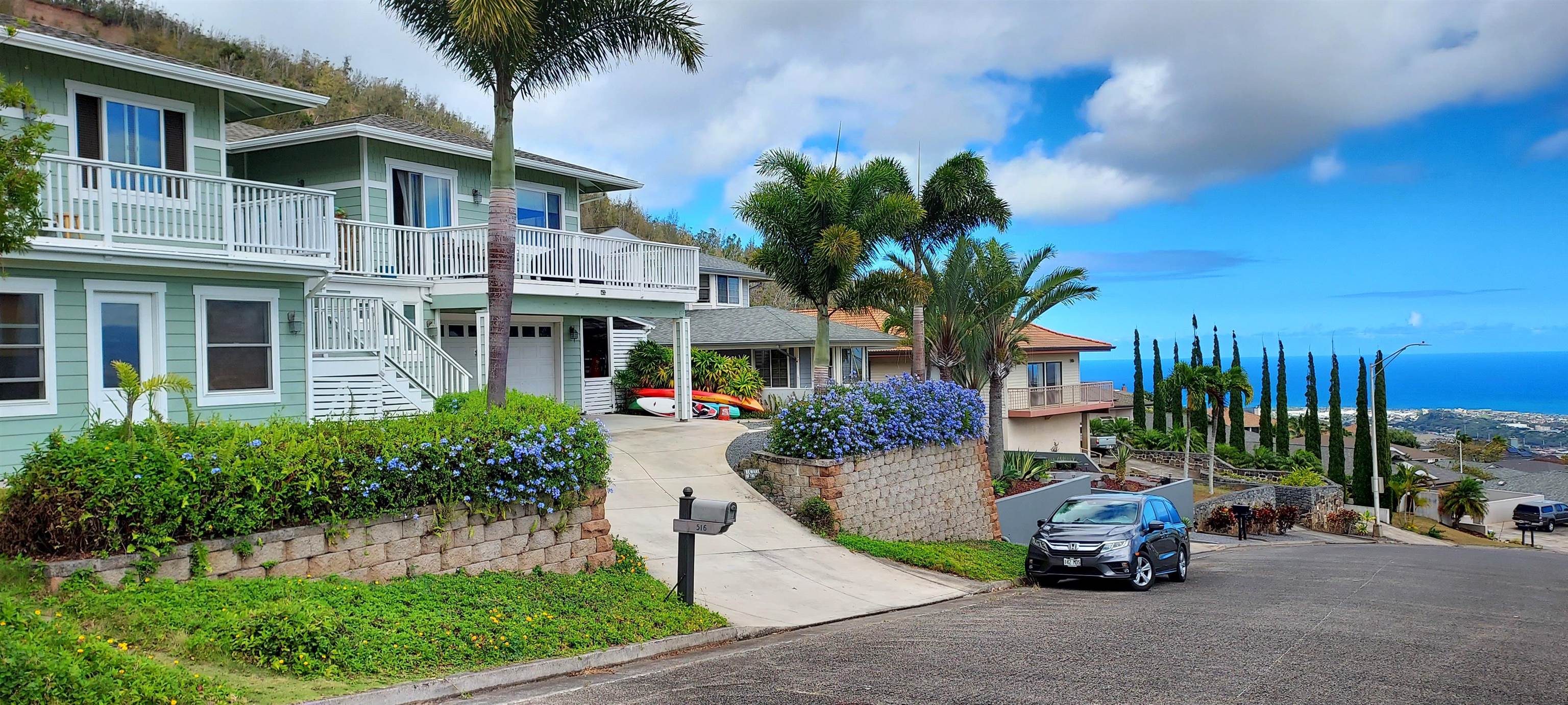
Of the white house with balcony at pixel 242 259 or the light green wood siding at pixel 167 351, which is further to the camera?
the white house with balcony at pixel 242 259

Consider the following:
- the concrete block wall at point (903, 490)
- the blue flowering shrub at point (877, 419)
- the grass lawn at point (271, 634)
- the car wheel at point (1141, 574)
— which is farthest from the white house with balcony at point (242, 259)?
the car wheel at point (1141, 574)

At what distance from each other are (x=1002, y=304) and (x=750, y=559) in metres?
15.1

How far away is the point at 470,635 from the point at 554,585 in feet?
6.72

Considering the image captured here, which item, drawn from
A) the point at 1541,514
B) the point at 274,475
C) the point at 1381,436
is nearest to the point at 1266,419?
the point at 1381,436

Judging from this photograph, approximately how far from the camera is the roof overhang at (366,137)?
69.4ft

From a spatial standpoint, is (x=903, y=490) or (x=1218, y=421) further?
(x=1218, y=421)

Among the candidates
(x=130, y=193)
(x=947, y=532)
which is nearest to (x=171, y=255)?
(x=130, y=193)

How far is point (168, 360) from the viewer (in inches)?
592

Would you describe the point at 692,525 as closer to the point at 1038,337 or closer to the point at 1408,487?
the point at 1038,337

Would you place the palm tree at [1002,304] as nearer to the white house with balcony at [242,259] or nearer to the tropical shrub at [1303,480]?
the white house with balcony at [242,259]

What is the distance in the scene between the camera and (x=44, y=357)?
13.8 metres

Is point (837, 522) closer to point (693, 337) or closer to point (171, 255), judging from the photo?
point (171, 255)

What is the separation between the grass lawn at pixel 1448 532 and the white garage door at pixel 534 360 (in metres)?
33.3

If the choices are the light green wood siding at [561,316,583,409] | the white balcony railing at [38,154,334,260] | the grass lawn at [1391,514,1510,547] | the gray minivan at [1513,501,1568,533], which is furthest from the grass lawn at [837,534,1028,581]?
the gray minivan at [1513,501,1568,533]
